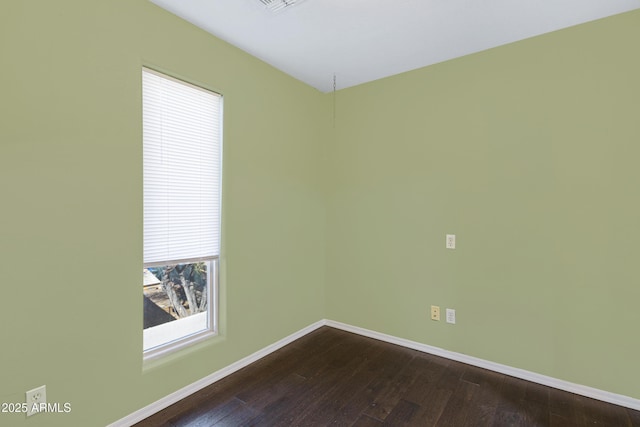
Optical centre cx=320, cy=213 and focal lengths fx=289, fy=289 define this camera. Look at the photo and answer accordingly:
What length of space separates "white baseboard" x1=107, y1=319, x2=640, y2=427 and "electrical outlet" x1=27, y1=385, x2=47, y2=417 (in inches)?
16.3

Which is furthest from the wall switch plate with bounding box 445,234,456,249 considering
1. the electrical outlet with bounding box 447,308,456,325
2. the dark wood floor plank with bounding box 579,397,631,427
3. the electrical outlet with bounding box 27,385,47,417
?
the electrical outlet with bounding box 27,385,47,417

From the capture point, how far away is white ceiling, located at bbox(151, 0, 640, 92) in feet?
6.43

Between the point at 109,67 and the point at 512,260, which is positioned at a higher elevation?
the point at 109,67

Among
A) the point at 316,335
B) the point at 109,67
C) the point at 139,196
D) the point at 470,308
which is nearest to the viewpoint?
the point at 109,67

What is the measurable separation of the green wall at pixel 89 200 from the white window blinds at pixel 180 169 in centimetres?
9

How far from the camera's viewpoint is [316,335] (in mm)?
3215

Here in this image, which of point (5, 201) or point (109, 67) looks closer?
point (5, 201)

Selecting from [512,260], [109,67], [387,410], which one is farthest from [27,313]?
[512,260]

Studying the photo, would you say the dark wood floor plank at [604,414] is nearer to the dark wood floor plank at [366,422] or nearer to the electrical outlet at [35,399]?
the dark wood floor plank at [366,422]

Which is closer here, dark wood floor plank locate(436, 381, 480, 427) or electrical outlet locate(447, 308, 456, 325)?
dark wood floor plank locate(436, 381, 480, 427)

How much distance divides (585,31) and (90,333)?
3.92m

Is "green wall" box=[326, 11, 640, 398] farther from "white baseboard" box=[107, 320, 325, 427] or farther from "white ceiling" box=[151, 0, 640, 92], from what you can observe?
"white baseboard" box=[107, 320, 325, 427]

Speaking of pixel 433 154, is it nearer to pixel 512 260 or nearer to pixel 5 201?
pixel 512 260

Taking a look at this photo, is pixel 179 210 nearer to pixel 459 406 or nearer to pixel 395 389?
pixel 395 389
